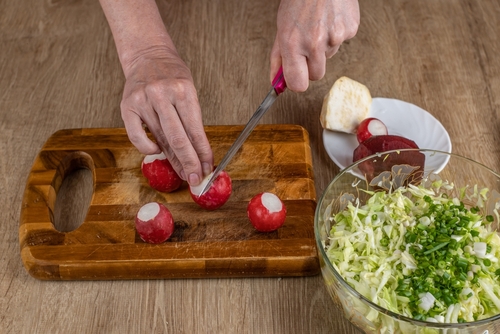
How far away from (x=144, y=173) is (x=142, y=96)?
0.94 feet

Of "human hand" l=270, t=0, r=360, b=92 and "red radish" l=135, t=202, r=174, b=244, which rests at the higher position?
"human hand" l=270, t=0, r=360, b=92

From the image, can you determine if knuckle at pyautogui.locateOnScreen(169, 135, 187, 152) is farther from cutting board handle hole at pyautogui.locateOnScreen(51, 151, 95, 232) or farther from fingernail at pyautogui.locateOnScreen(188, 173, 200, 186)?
cutting board handle hole at pyautogui.locateOnScreen(51, 151, 95, 232)

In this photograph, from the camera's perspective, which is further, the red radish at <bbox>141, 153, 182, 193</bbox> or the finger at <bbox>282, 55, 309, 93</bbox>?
the red radish at <bbox>141, 153, 182, 193</bbox>

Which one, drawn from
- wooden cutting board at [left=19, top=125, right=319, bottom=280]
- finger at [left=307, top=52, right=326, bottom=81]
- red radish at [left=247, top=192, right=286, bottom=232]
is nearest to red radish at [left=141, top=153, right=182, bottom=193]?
wooden cutting board at [left=19, top=125, right=319, bottom=280]

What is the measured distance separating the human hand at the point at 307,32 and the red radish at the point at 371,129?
451 mm

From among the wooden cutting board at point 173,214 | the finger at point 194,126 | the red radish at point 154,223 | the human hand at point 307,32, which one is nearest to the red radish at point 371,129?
the wooden cutting board at point 173,214

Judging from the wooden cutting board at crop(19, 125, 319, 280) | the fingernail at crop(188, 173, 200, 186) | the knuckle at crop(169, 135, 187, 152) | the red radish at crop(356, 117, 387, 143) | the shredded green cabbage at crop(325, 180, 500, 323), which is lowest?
the wooden cutting board at crop(19, 125, 319, 280)

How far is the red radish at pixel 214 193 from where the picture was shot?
1842 mm

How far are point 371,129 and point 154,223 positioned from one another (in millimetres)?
802

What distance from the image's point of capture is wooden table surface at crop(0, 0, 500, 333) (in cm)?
172

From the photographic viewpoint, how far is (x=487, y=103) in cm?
232

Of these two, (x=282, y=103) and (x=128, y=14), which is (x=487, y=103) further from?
(x=128, y=14)

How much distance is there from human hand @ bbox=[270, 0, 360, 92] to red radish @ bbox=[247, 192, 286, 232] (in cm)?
36

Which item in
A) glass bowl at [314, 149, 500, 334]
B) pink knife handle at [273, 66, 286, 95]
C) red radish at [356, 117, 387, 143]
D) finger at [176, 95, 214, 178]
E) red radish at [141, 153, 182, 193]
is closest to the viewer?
glass bowl at [314, 149, 500, 334]
